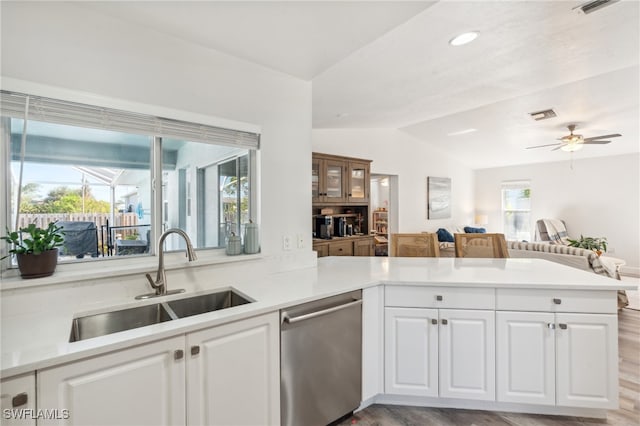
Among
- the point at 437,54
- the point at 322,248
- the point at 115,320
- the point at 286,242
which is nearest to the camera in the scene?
the point at 115,320

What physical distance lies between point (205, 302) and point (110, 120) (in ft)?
3.62

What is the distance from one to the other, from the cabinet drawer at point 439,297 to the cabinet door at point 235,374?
0.82 meters

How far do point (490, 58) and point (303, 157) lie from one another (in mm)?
2004

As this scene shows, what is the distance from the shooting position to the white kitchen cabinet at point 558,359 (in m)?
1.70

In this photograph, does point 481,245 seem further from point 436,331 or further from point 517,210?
point 517,210

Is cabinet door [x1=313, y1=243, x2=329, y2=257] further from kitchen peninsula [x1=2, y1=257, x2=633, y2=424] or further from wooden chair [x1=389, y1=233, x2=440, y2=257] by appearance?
kitchen peninsula [x1=2, y1=257, x2=633, y2=424]

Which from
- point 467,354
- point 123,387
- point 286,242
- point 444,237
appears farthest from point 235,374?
point 444,237

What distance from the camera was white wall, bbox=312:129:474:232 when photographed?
4883 mm

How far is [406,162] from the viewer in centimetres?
601

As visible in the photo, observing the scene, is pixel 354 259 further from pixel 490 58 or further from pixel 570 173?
pixel 570 173

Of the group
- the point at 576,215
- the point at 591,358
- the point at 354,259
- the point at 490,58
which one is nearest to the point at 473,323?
the point at 591,358

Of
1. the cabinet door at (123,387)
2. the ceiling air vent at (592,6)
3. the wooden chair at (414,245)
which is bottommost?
the cabinet door at (123,387)

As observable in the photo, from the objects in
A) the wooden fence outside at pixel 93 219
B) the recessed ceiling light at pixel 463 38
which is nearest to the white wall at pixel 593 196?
the recessed ceiling light at pixel 463 38

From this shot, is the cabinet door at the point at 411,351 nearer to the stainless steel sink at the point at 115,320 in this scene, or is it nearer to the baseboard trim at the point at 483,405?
the baseboard trim at the point at 483,405
